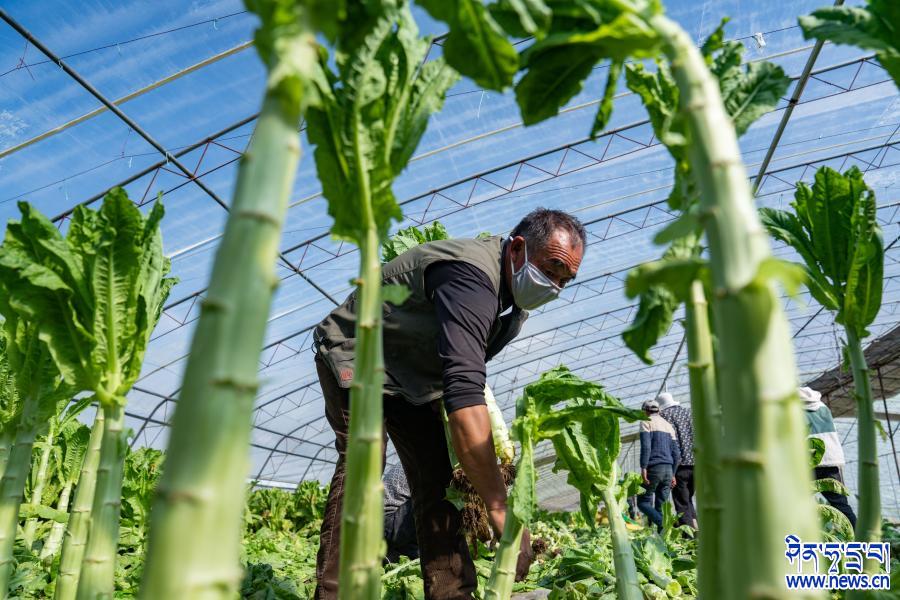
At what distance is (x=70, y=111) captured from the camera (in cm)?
950

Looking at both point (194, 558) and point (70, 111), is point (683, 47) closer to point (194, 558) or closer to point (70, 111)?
point (194, 558)

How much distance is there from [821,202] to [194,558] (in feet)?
7.16

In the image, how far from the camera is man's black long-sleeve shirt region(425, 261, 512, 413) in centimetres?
262

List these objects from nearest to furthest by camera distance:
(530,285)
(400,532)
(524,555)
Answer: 1. (524,555)
2. (530,285)
3. (400,532)

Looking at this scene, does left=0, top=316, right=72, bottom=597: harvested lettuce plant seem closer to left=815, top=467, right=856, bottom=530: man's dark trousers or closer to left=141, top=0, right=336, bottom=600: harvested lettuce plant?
left=141, top=0, right=336, bottom=600: harvested lettuce plant

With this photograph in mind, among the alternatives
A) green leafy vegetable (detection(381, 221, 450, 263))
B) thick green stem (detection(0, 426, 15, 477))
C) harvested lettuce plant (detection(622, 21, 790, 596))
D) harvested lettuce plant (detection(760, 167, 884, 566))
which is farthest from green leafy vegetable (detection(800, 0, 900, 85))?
green leafy vegetable (detection(381, 221, 450, 263))

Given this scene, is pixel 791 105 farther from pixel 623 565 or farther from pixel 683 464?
pixel 623 565

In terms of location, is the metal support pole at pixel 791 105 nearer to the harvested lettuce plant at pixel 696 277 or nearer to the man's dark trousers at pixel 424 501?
the man's dark trousers at pixel 424 501

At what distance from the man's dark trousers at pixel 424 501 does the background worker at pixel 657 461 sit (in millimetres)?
6845

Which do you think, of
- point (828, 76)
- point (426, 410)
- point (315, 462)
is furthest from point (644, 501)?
point (315, 462)

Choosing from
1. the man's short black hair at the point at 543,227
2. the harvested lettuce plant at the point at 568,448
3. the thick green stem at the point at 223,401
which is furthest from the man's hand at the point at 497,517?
the thick green stem at the point at 223,401

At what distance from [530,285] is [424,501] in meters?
1.23

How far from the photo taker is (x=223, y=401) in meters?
0.91

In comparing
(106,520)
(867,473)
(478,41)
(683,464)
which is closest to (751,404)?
(478,41)
